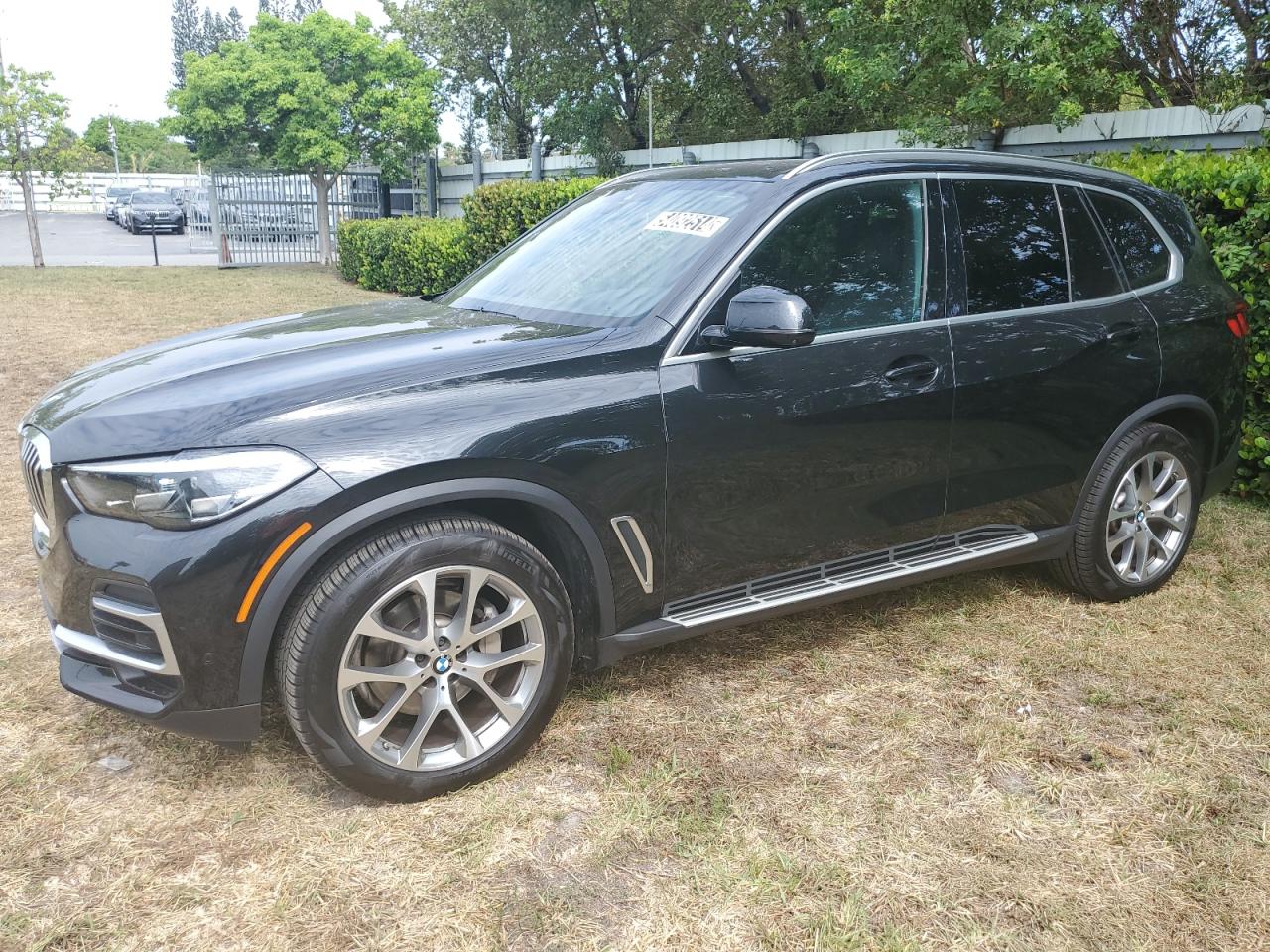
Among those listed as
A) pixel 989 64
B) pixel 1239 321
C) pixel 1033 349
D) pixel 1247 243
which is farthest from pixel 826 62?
pixel 1033 349

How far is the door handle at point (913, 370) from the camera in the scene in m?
3.44

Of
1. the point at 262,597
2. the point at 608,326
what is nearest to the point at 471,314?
the point at 608,326

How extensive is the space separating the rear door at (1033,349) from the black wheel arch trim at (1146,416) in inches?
1.2

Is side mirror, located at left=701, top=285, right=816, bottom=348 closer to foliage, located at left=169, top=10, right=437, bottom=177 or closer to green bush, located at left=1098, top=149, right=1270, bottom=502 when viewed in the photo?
green bush, located at left=1098, top=149, right=1270, bottom=502

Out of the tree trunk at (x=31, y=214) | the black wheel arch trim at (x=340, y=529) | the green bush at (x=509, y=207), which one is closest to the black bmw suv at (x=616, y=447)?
the black wheel arch trim at (x=340, y=529)

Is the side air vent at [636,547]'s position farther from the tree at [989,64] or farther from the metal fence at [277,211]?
the metal fence at [277,211]

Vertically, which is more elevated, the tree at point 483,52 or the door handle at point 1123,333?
the tree at point 483,52

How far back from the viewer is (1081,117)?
A: 9.36m

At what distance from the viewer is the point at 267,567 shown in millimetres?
2551

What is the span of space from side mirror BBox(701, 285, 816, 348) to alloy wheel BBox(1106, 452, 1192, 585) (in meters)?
1.91

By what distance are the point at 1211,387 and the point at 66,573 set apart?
4.33m

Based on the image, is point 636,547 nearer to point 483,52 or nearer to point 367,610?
point 367,610

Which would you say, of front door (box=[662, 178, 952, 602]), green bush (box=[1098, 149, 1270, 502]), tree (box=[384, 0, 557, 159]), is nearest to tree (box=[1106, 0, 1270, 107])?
green bush (box=[1098, 149, 1270, 502])

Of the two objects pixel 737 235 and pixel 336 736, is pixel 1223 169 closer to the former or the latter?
pixel 737 235
